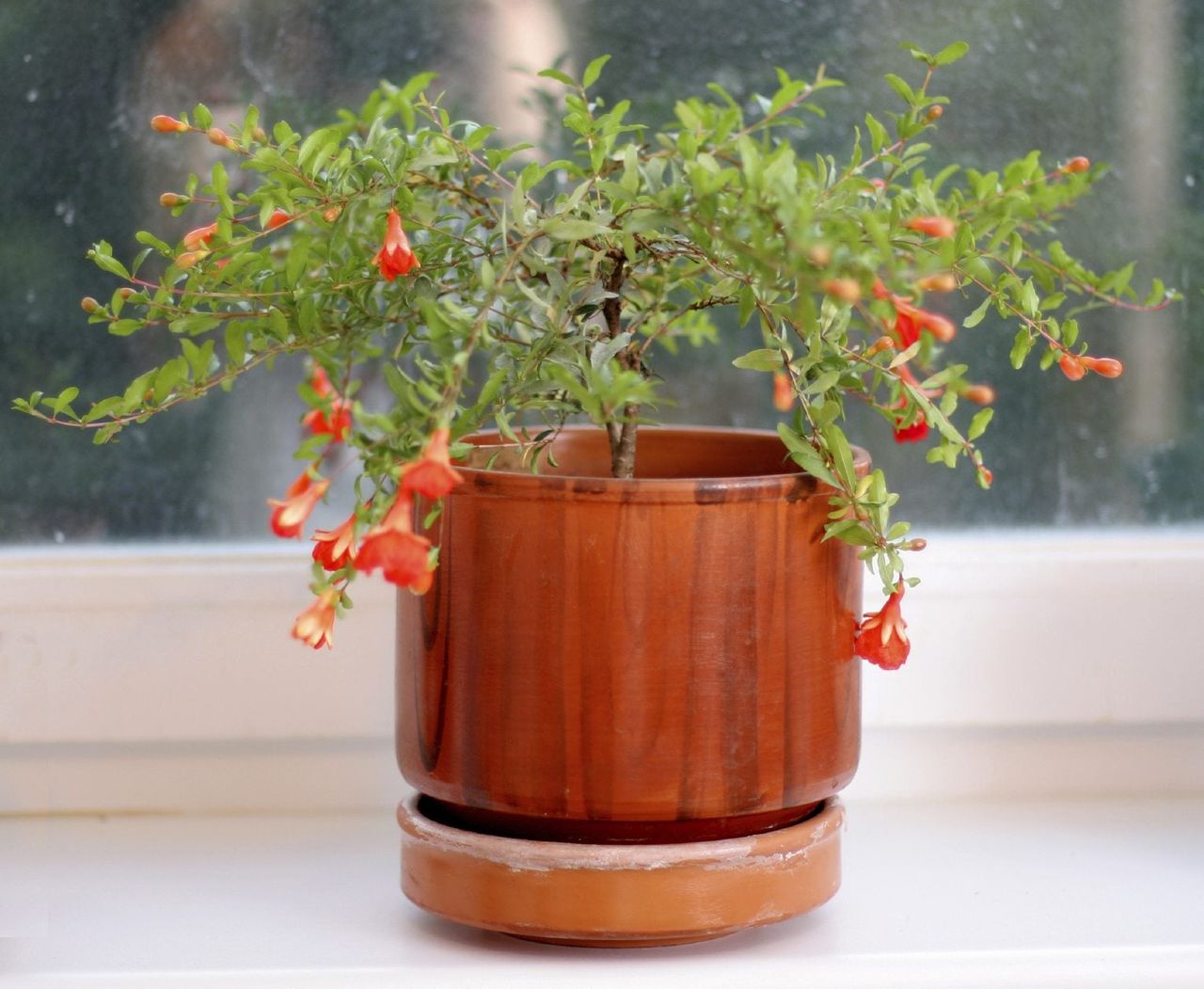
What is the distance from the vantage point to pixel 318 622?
533mm

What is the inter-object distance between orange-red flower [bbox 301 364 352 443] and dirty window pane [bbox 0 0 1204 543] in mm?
228

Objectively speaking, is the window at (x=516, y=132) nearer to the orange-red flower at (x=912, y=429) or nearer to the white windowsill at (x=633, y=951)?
the white windowsill at (x=633, y=951)

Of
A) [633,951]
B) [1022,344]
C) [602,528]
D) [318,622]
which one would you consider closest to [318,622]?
[318,622]

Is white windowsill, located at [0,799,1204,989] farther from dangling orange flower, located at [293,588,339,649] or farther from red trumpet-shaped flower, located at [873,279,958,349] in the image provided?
red trumpet-shaped flower, located at [873,279,958,349]

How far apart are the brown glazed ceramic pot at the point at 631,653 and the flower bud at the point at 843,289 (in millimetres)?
137

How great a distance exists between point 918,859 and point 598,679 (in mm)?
307

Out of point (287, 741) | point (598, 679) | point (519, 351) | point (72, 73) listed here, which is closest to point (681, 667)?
point (598, 679)

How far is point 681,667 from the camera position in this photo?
576mm

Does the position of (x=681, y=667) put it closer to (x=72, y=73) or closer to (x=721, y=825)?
(x=721, y=825)

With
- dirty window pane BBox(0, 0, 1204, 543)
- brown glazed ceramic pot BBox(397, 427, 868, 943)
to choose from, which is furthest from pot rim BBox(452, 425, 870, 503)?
dirty window pane BBox(0, 0, 1204, 543)

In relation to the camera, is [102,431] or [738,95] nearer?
[102,431]

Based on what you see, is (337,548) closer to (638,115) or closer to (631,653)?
(631,653)

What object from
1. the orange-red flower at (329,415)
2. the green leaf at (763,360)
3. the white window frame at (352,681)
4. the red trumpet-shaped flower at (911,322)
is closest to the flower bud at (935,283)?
the red trumpet-shaped flower at (911,322)

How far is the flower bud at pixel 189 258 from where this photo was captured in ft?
1.85
